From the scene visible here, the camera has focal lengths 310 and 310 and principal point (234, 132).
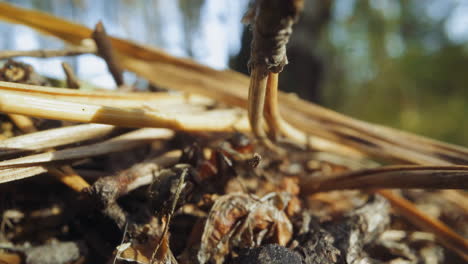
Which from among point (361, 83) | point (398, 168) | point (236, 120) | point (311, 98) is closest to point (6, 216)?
point (236, 120)

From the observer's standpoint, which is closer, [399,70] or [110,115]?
[110,115]

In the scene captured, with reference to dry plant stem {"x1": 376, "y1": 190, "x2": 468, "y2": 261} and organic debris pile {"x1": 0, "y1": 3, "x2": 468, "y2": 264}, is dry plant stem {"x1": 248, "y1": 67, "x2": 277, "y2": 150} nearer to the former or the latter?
organic debris pile {"x1": 0, "y1": 3, "x2": 468, "y2": 264}

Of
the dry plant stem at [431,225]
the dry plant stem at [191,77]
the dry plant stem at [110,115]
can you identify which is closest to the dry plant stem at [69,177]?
the dry plant stem at [110,115]

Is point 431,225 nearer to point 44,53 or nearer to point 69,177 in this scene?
point 69,177

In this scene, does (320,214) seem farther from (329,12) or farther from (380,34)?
(380,34)

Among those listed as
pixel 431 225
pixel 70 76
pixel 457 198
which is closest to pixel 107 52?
pixel 70 76

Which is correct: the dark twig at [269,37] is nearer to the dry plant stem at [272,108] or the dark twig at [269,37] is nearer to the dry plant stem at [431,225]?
the dry plant stem at [272,108]
